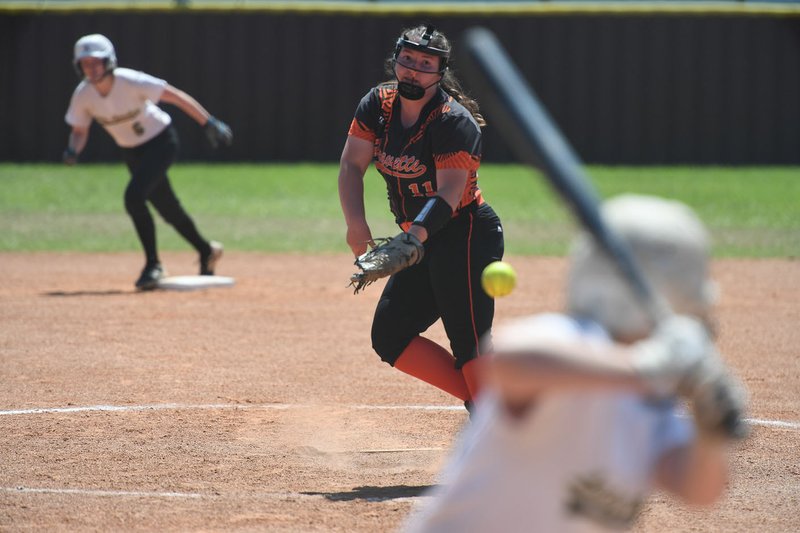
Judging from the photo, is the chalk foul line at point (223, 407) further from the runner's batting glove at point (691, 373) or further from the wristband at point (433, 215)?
the runner's batting glove at point (691, 373)

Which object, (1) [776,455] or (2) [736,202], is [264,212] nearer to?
(2) [736,202]

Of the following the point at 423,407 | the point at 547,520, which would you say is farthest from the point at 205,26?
the point at 547,520

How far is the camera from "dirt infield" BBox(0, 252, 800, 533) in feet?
17.0

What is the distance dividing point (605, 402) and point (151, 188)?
9174 mm

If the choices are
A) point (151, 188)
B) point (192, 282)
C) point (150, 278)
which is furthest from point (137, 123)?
point (192, 282)

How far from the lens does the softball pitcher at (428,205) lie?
5.51 metres

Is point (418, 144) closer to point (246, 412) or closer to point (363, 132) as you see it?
point (363, 132)

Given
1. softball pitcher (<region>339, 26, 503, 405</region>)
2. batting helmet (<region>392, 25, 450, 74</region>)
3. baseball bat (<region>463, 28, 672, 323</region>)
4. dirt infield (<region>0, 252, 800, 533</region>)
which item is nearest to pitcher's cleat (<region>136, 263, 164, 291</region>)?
dirt infield (<region>0, 252, 800, 533</region>)

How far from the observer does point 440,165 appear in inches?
215

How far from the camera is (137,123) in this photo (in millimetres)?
11180

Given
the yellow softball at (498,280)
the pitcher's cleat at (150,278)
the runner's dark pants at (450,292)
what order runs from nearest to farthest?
1. the yellow softball at (498,280)
2. the runner's dark pants at (450,292)
3. the pitcher's cleat at (150,278)

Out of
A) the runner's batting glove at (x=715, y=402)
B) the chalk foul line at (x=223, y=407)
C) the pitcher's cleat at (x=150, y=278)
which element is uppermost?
the runner's batting glove at (x=715, y=402)

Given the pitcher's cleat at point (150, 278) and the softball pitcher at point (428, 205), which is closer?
the softball pitcher at point (428, 205)

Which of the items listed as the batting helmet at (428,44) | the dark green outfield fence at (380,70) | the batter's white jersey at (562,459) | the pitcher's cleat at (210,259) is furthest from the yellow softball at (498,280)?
the dark green outfield fence at (380,70)
